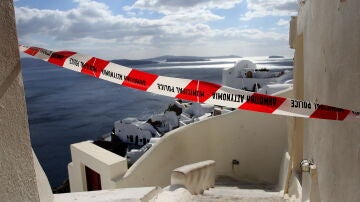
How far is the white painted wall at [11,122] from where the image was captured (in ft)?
5.38

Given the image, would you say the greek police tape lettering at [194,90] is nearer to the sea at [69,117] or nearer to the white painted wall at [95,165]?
the white painted wall at [95,165]

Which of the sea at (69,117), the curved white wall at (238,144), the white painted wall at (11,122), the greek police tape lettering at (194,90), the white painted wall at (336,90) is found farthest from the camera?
the sea at (69,117)

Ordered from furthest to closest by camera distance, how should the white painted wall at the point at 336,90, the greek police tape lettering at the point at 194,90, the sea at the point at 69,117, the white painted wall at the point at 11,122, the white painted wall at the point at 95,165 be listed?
the sea at the point at 69,117 < the white painted wall at the point at 95,165 < the greek police tape lettering at the point at 194,90 < the white painted wall at the point at 336,90 < the white painted wall at the point at 11,122

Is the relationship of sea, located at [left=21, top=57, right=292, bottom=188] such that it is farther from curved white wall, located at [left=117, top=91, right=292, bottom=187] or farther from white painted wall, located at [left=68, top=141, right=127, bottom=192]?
white painted wall, located at [left=68, top=141, right=127, bottom=192]

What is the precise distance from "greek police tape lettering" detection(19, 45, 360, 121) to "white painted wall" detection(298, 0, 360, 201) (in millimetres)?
300

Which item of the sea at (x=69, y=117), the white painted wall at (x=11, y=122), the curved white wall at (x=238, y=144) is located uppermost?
the white painted wall at (x=11, y=122)

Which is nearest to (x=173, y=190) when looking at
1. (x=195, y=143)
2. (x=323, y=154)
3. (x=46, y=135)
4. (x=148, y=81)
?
(x=323, y=154)

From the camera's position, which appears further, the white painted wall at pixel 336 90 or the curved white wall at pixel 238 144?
the curved white wall at pixel 238 144

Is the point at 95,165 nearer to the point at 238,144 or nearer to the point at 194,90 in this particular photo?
the point at 194,90

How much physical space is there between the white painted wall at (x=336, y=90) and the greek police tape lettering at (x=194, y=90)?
30 cm

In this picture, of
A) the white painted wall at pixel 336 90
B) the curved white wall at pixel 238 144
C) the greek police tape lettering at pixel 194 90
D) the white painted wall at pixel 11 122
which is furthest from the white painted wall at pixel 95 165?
the white painted wall at pixel 11 122

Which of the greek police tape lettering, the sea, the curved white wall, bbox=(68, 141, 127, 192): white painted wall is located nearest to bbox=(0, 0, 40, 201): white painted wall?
the greek police tape lettering

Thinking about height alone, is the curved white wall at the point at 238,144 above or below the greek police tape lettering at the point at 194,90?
below

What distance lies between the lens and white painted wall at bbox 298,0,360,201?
2709 mm
